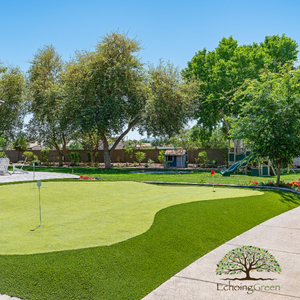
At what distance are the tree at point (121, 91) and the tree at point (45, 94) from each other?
356 centimetres

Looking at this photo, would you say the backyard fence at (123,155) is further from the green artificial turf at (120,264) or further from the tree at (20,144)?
the green artificial turf at (120,264)

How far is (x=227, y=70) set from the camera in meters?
25.2

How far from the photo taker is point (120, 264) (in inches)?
162

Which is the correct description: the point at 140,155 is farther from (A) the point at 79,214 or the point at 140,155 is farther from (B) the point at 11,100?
(A) the point at 79,214

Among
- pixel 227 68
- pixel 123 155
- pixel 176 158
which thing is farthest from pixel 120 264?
pixel 123 155

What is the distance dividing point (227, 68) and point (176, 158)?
961cm

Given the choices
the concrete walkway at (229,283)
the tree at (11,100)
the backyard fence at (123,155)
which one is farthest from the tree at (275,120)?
the tree at (11,100)

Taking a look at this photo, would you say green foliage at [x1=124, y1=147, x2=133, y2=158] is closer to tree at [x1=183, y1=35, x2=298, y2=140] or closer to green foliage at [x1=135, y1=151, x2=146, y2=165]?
green foliage at [x1=135, y1=151, x2=146, y2=165]

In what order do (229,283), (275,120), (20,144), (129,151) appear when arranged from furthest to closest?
1. (20,144)
2. (129,151)
3. (275,120)
4. (229,283)

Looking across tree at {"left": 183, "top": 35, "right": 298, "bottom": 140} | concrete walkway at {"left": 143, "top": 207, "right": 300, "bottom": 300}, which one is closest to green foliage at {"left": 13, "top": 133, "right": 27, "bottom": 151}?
tree at {"left": 183, "top": 35, "right": 298, "bottom": 140}

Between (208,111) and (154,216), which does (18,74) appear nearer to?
(208,111)

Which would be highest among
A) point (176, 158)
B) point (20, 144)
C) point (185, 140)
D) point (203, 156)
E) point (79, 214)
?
point (185, 140)

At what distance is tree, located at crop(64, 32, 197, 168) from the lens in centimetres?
2444

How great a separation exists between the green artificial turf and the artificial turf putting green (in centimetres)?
36
